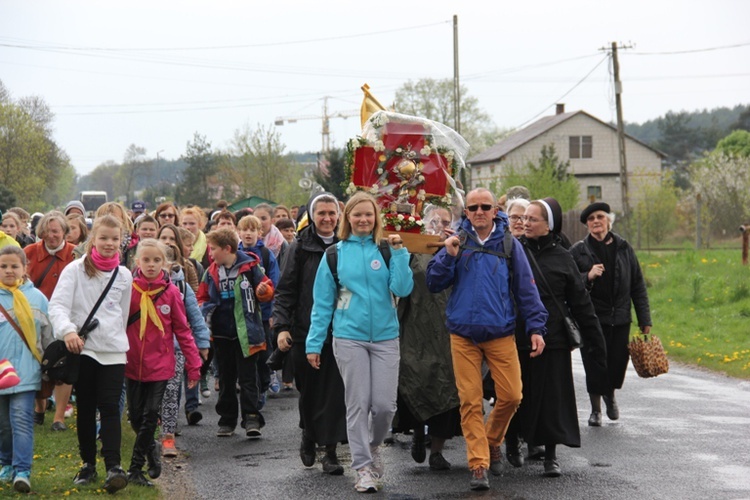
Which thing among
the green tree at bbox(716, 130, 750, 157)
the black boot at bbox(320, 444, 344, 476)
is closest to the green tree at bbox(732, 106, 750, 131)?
the green tree at bbox(716, 130, 750, 157)

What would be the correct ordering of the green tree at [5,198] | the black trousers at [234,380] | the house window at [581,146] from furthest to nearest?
the house window at [581,146]
the green tree at [5,198]
the black trousers at [234,380]

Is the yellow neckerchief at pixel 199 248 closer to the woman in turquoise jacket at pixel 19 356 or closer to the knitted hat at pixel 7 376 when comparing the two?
the woman in turquoise jacket at pixel 19 356

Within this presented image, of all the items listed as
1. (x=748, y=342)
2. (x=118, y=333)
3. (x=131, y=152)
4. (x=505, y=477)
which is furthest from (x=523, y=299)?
(x=131, y=152)

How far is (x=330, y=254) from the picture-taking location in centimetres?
779

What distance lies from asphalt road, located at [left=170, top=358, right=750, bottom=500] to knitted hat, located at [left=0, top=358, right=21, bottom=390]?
1.52m

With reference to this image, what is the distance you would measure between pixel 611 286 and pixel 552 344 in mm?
2463

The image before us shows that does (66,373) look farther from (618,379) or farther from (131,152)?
(131,152)

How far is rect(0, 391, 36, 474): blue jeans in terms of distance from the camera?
745 centimetres

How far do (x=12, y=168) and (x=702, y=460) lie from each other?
194ft

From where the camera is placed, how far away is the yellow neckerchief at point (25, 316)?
7.64 metres

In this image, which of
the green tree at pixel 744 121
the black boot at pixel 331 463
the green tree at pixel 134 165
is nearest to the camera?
the black boot at pixel 331 463

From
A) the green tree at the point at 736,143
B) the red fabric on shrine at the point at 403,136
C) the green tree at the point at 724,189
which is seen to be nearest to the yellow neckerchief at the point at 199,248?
the red fabric on shrine at the point at 403,136

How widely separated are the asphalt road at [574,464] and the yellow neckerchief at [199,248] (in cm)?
239

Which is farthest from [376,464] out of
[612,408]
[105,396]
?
[612,408]
